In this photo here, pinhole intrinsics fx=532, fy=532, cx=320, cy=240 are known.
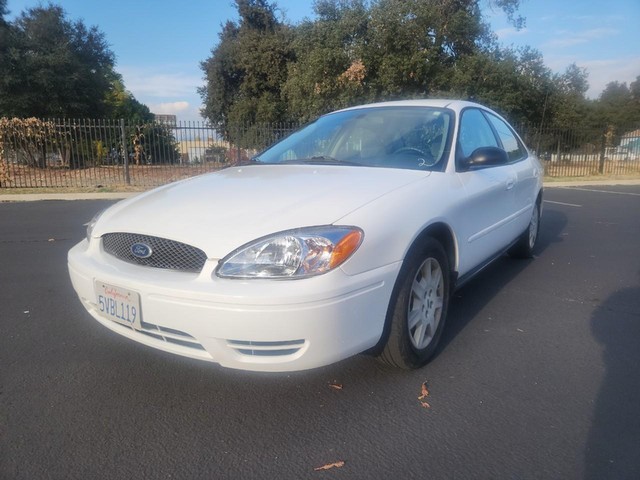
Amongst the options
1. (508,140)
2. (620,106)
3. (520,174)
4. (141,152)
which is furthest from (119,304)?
(620,106)

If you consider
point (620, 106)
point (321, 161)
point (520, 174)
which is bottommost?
point (520, 174)

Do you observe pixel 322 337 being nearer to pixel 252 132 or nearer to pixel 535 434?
pixel 535 434

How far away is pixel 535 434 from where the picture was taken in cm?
234

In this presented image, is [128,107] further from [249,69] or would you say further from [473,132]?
[473,132]

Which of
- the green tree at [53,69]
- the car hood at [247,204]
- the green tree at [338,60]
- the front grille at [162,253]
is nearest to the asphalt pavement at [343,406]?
the front grille at [162,253]

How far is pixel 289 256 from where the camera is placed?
232cm

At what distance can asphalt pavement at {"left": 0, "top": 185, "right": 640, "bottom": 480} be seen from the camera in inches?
84.4

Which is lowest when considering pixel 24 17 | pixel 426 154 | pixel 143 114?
pixel 426 154

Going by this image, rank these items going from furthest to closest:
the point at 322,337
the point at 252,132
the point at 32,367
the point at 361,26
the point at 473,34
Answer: the point at 473,34 → the point at 361,26 → the point at 252,132 → the point at 32,367 → the point at 322,337

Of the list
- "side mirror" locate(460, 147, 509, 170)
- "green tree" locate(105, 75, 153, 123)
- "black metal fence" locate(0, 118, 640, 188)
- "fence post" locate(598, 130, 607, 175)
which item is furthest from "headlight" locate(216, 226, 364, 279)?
"green tree" locate(105, 75, 153, 123)

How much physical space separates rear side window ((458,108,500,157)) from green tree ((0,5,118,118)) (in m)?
24.0

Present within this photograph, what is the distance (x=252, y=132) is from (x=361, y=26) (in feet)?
19.8

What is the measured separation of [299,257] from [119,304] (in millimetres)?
937

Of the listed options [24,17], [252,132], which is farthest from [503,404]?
[24,17]
